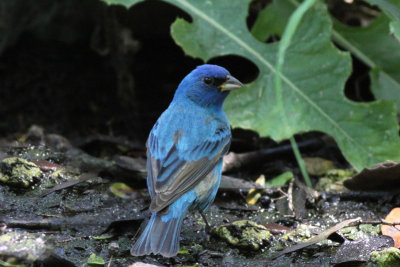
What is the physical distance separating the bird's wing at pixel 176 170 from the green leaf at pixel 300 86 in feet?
2.38

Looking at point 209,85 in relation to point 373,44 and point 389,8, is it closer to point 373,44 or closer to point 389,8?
point 389,8

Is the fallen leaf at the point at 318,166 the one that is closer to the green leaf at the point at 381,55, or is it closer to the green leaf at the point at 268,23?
the green leaf at the point at 381,55

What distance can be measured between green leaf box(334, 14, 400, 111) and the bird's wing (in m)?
1.70

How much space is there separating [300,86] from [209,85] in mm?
854

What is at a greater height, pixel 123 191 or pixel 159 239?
pixel 159 239

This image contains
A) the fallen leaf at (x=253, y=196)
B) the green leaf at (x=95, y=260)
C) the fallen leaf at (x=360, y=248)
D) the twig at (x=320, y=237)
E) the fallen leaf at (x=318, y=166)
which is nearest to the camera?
the green leaf at (x=95, y=260)

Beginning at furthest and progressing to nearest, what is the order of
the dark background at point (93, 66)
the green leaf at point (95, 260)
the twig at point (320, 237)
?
the dark background at point (93, 66) < the twig at point (320, 237) < the green leaf at point (95, 260)

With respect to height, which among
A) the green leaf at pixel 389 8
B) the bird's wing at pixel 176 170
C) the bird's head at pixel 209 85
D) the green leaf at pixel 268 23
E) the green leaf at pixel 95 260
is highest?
the green leaf at pixel 389 8

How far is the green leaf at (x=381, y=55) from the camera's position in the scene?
15.6ft

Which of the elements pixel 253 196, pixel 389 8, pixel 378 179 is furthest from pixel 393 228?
pixel 389 8

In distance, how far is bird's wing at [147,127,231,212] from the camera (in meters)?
3.21

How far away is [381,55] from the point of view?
15.9ft

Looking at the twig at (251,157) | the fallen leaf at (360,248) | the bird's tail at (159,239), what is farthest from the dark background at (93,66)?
the fallen leaf at (360,248)

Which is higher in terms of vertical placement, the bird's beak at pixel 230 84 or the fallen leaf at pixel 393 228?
the bird's beak at pixel 230 84
